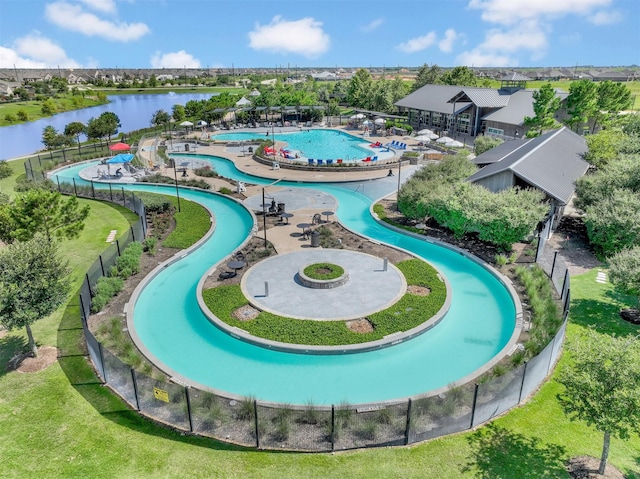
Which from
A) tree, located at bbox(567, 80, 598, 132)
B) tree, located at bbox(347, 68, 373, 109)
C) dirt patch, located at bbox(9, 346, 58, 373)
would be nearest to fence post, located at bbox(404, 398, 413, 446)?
dirt patch, located at bbox(9, 346, 58, 373)

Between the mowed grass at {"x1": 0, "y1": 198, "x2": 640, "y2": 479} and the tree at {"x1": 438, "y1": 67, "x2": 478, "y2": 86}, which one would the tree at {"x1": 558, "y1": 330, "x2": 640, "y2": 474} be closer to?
the mowed grass at {"x1": 0, "y1": 198, "x2": 640, "y2": 479}

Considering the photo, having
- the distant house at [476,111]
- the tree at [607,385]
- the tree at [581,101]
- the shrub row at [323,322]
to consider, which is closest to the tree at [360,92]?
the distant house at [476,111]

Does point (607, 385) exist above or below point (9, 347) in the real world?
above

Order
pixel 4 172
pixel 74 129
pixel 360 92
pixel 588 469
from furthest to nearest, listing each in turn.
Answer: pixel 360 92, pixel 74 129, pixel 4 172, pixel 588 469

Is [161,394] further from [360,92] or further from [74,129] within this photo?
[360,92]

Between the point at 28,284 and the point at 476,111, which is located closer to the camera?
the point at 28,284

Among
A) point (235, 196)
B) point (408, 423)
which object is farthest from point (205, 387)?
point (235, 196)

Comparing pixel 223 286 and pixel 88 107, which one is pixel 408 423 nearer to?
pixel 223 286

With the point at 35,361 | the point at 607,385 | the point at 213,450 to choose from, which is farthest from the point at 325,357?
the point at 35,361
